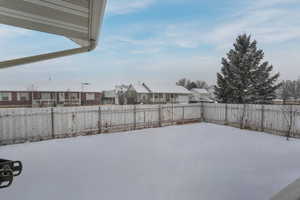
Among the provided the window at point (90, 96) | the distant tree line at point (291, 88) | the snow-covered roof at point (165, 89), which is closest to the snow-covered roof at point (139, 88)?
the snow-covered roof at point (165, 89)

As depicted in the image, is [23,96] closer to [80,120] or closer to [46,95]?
[46,95]

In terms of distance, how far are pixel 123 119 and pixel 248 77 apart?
34.3 feet

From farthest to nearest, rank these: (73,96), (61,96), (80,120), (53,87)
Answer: (73,96)
(61,96)
(53,87)
(80,120)

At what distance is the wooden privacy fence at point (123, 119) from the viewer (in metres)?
5.39

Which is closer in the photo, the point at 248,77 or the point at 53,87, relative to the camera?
the point at 248,77

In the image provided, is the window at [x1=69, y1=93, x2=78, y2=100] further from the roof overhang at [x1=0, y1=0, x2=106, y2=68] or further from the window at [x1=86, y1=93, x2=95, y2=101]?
the roof overhang at [x1=0, y1=0, x2=106, y2=68]

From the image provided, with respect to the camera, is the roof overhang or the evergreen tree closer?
the roof overhang

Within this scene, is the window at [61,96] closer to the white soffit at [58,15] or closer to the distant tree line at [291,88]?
the white soffit at [58,15]

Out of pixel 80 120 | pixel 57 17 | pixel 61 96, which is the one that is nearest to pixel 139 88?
pixel 61 96

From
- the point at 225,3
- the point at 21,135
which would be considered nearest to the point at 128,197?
the point at 21,135

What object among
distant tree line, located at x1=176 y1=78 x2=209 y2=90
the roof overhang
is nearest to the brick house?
the roof overhang

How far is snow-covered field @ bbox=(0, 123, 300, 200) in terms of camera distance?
104 inches

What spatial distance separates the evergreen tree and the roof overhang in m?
12.7

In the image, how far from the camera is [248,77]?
13086 millimetres
